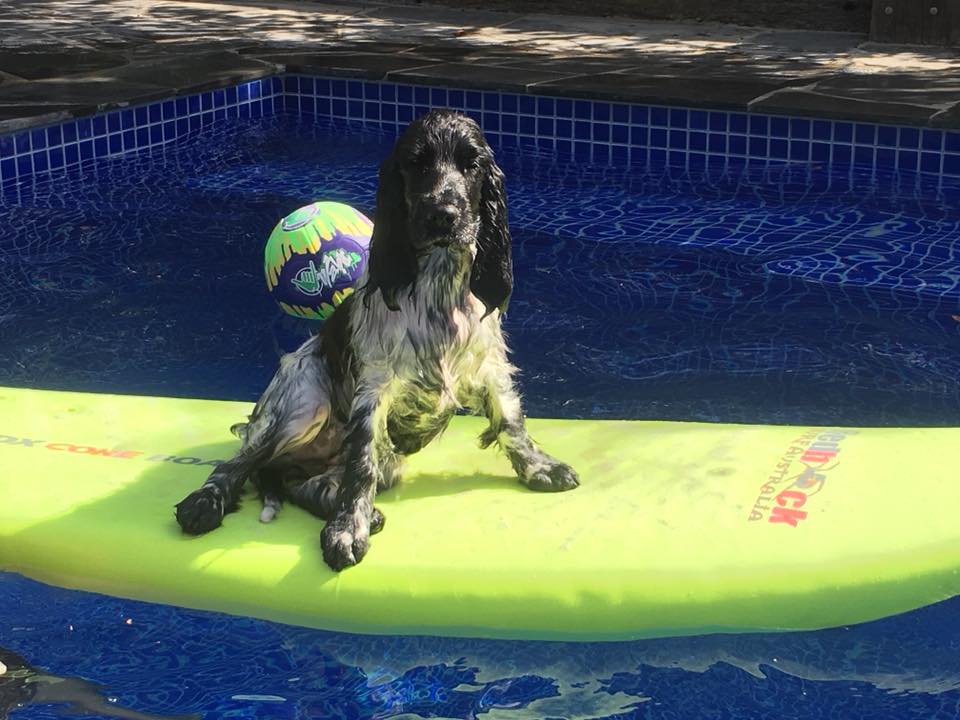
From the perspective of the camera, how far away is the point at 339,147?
32.7 feet

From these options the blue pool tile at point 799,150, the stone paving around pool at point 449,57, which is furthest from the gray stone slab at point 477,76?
the blue pool tile at point 799,150

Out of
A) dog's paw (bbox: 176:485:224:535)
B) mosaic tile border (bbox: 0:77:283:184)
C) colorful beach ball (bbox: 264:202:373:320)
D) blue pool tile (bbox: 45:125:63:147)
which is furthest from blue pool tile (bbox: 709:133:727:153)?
dog's paw (bbox: 176:485:224:535)

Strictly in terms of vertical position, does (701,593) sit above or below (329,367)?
below

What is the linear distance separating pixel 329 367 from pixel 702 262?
3.68 meters

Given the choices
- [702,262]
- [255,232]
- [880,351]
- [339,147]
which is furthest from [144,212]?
[880,351]

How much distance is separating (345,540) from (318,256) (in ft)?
6.57

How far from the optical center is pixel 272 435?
426 centimetres

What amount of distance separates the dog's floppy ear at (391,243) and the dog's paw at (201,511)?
81 centimetres

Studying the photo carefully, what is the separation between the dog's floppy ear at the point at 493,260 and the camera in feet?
13.2

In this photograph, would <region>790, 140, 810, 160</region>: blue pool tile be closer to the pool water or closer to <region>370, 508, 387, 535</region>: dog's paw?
the pool water

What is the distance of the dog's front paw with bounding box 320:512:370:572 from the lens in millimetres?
4000

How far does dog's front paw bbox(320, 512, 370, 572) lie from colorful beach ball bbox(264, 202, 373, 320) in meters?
1.84

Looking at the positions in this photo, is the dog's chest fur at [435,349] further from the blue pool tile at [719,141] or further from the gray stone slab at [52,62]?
the gray stone slab at [52,62]

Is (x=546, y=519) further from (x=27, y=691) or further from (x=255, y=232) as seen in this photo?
(x=255, y=232)
